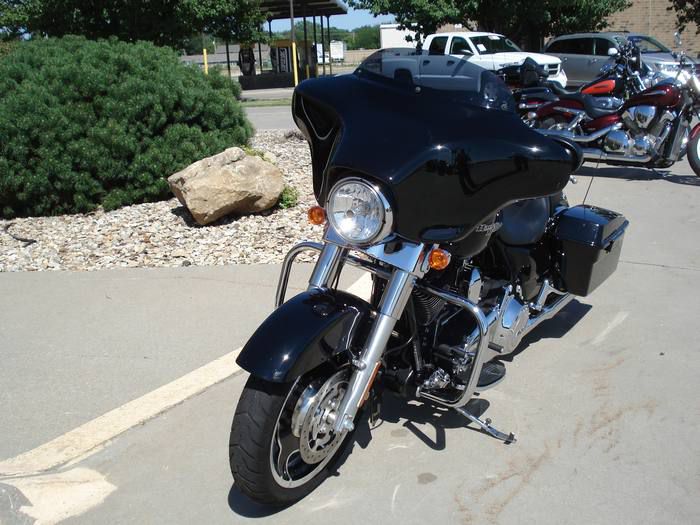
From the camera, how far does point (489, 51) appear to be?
19.9m

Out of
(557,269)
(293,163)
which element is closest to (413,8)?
(293,163)

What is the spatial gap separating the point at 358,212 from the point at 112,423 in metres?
1.78

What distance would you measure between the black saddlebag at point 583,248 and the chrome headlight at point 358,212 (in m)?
1.74

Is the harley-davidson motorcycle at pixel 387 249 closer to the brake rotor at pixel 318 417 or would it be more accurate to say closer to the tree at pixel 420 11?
the brake rotor at pixel 318 417

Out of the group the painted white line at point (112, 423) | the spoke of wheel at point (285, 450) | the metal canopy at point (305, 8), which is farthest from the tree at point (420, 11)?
the spoke of wheel at point (285, 450)

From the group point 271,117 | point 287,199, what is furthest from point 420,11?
point 287,199

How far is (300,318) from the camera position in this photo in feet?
8.64

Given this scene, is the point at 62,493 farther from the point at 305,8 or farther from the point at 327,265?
the point at 305,8

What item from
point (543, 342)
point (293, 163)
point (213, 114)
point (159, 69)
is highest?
point (159, 69)

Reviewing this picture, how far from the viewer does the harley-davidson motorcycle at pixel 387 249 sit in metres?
2.56

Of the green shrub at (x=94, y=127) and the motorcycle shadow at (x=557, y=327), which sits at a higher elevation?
the green shrub at (x=94, y=127)

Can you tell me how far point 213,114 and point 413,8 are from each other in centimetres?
1858

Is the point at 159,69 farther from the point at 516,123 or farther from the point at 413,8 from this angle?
the point at 413,8

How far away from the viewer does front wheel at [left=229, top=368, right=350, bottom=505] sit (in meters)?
2.55
